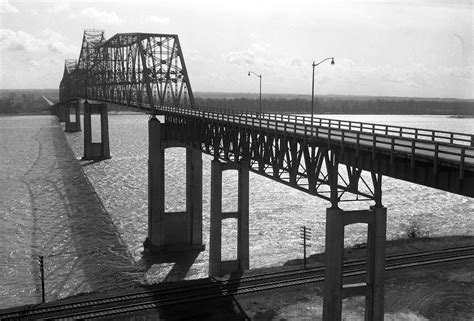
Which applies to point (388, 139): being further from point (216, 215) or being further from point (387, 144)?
point (216, 215)

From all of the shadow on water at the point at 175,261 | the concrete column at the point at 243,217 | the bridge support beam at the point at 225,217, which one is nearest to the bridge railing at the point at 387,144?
the bridge support beam at the point at 225,217

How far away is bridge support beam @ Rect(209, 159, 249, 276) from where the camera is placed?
1654 inches

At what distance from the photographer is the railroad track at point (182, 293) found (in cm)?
3400

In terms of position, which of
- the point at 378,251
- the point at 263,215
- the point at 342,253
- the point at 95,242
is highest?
the point at 378,251

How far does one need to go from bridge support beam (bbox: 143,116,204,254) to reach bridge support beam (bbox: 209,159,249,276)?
9.29 m

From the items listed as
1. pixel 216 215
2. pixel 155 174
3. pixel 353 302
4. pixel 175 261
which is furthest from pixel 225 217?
pixel 155 174

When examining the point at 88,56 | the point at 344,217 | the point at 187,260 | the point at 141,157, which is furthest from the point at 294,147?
the point at 88,56

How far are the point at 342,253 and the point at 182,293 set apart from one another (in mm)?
13617

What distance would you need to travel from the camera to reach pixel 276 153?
33562 millimetres

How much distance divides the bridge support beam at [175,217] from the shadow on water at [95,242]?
126 inches

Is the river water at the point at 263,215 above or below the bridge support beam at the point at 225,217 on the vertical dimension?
below

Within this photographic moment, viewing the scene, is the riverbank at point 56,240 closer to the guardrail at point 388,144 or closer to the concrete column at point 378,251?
the guardrail at point 388,144

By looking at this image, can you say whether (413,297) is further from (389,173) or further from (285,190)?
(285,190)

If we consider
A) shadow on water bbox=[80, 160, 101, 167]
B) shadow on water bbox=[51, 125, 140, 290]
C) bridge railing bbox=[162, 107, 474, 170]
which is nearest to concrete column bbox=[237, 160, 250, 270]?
bridge railing bbox=[162, 107, 474, 170]
